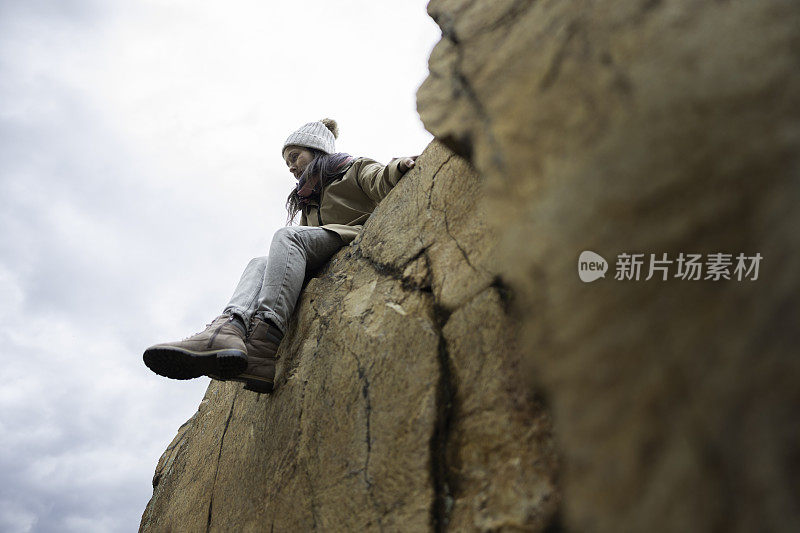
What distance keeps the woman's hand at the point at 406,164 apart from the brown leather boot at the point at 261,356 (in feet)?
2.46

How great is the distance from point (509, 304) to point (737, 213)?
1.73 ft

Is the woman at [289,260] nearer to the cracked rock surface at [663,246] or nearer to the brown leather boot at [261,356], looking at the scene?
the brown leather boot at [261,356]

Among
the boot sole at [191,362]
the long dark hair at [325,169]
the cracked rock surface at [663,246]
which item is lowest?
the cracked rock surface at [663,246]

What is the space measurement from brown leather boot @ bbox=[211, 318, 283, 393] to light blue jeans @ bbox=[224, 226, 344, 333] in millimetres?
35

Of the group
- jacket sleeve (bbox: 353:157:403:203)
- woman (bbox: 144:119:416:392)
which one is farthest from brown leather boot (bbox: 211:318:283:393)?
jacket sleeve (bbox: 353:157:403:203)

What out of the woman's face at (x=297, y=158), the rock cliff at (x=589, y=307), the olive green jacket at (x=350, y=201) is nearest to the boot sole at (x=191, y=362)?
the rock cliff at (x=589, y=307)

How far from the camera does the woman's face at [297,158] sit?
2.67 m

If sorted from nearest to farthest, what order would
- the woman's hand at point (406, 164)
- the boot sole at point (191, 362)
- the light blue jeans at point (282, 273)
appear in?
the boot sole at point (191, 362)
the light blue jeans at point (282, 273)
the woman's hand at point (406, 164)

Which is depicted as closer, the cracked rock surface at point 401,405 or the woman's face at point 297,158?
the cracked rock surface at point 401,405

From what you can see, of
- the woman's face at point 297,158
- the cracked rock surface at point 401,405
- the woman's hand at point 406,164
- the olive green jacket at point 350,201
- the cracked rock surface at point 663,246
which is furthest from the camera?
the woman's face at point 297,158

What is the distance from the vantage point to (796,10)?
3.31ft

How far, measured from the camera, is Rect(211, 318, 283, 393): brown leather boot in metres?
1.83

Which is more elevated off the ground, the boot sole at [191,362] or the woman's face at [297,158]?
the woman's face at [297,158]

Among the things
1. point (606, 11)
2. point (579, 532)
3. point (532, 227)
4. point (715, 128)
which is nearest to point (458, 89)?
point (606, 11)
